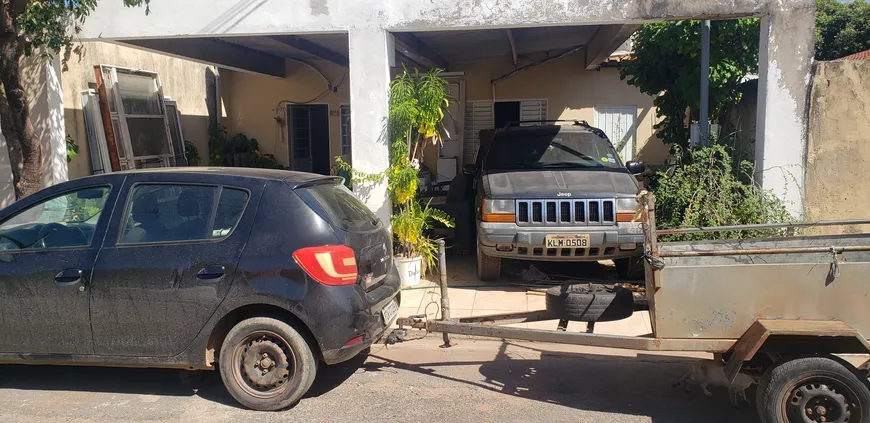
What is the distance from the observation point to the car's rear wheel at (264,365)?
4.21 meters

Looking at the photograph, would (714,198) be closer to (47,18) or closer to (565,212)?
(565,212)

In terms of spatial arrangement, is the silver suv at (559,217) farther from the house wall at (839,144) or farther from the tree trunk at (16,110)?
the tree trunk at (16,110)

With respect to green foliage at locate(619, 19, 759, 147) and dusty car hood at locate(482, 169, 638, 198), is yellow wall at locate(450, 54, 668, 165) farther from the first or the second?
dusty car hood at locate(482, 169, 638, 198)

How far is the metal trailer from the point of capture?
139 inches

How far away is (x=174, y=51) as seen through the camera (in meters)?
9.41

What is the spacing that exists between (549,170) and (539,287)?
4.76 feet

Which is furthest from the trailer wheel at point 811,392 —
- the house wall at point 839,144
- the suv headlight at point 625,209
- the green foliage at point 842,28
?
the green foliage at point 842,28

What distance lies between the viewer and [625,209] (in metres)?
6.73

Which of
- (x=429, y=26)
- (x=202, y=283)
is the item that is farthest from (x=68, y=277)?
(x=429, y=26)

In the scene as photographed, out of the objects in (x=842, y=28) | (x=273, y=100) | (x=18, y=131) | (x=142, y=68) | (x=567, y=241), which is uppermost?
(x=842, y=28)

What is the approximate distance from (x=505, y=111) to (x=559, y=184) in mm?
6347

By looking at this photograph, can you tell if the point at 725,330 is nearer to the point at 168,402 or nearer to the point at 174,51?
the point at 168,402

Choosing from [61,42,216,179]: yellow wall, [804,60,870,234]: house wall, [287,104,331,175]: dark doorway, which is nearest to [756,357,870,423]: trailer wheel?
[804,60,870,234]: house wall

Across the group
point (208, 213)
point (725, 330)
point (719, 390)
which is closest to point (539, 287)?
point (719, 390)
